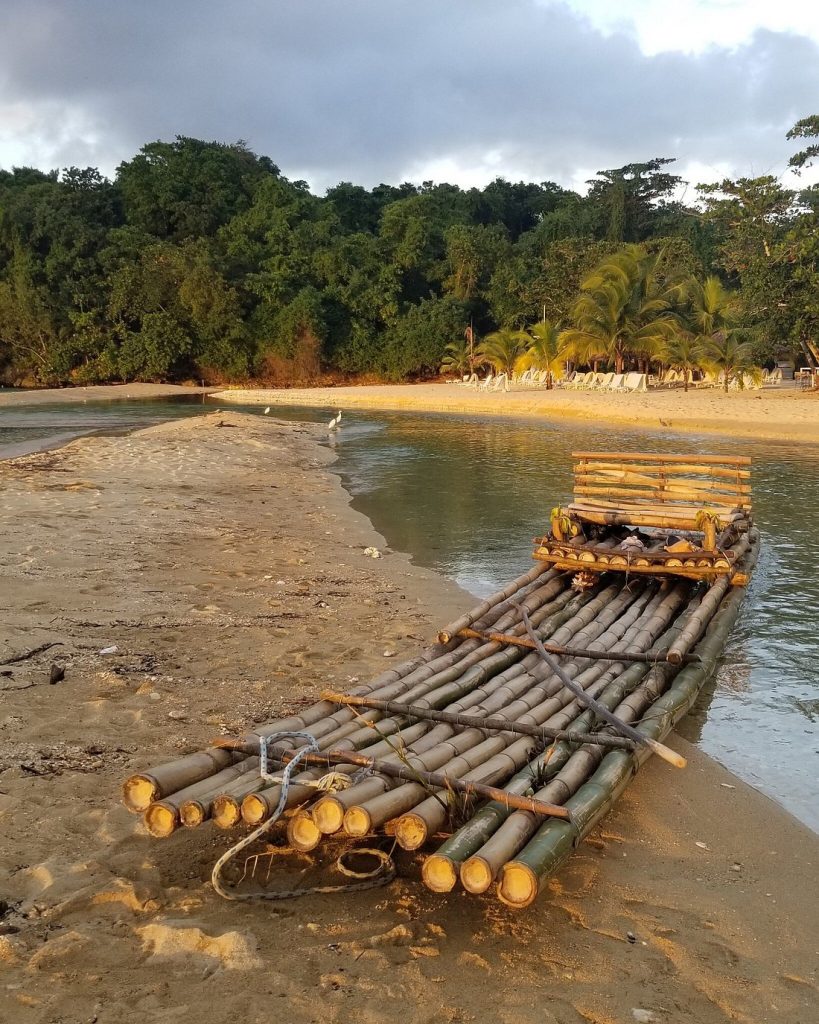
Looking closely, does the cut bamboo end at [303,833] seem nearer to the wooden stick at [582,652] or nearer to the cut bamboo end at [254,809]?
the cut bamboo end at [254,809]

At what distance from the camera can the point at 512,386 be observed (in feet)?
129

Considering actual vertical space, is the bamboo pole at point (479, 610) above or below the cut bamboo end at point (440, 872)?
above

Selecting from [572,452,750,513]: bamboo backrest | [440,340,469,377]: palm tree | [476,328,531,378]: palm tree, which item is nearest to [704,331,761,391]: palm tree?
[476,328,531,378]: palm tree

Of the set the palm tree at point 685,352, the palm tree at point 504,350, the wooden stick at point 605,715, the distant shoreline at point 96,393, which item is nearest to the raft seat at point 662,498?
the wooden stick at point 605,715

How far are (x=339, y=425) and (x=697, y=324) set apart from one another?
18.3m

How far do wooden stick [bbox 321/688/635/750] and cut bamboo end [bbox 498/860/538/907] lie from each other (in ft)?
3.95

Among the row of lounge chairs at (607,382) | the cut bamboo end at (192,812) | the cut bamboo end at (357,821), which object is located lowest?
the cut bamboo end at (192,812)

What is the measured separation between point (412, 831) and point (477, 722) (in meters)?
1.05

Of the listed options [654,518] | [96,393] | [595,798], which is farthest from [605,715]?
[96,393]

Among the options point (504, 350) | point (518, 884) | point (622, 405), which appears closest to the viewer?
point (518, 884)

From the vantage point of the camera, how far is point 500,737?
13.7 ft

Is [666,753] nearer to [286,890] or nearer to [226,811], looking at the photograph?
[286,890]

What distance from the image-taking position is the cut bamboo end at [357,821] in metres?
3.24

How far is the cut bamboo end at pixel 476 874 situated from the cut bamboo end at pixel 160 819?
1.24 m
